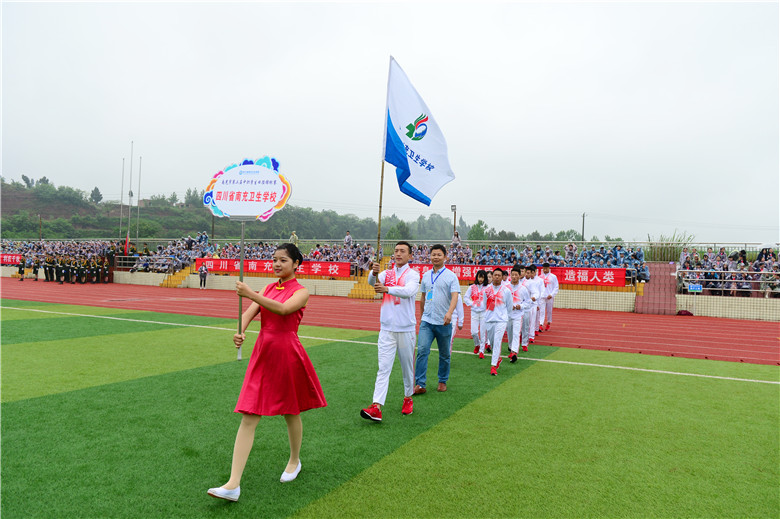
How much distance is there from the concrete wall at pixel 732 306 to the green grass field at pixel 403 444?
1117 cm

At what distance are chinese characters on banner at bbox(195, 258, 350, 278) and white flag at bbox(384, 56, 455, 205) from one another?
1887 cm

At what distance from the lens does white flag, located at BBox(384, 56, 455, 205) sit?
6.32 m

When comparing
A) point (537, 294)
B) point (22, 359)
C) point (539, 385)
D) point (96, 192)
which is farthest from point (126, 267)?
point (96, 192)

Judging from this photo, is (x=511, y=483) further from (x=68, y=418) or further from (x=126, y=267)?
(x=126, y=267)

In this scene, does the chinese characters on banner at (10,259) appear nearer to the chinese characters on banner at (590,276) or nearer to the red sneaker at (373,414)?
Result: the chinese characters on banner at (590,276)

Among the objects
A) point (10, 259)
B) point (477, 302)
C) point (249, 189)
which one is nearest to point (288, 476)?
point (249, 189)

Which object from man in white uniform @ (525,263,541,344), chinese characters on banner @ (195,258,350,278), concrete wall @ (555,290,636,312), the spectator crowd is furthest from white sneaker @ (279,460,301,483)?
chinese characters on banner @ (195,258,350,278)

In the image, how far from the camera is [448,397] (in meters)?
6.35

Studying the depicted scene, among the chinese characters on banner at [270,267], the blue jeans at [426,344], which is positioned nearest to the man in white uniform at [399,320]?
the blue jeans at [426,344]

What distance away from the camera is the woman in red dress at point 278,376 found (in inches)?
133

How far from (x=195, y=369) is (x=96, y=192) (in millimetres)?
134198

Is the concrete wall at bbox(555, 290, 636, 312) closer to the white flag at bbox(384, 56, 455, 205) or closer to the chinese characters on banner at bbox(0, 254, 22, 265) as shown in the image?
the white flag at bbox(384, 56, 455, 205)

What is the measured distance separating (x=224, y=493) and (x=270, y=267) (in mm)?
24947

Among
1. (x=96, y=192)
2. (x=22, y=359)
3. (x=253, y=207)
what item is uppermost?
(x=96, y=192)
